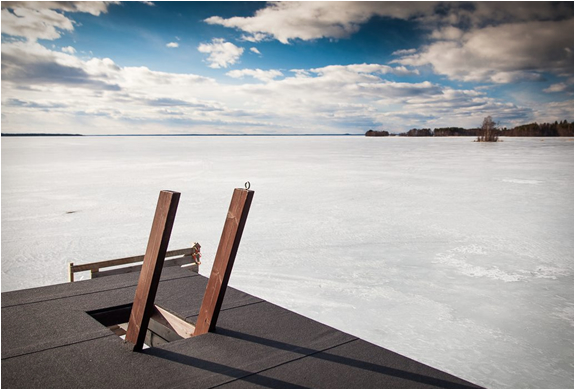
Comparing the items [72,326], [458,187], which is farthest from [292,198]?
[72,326]

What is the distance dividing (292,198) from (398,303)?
21.5ft

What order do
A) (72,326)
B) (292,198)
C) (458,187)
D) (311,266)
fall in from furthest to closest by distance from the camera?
(458,187)
(292,198)
(311,266)
(72,326)

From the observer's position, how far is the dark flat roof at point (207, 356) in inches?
85.8

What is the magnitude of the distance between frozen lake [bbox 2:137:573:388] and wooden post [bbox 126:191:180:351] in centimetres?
202

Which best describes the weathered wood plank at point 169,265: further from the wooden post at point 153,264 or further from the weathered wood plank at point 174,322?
the wooden post at point 153,264

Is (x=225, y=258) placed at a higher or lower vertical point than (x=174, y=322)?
higher

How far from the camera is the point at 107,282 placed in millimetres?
3896

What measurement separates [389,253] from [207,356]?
4206 mm

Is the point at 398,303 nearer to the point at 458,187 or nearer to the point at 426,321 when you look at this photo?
the point at 426,321

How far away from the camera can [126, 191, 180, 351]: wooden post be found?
2361 millimetres

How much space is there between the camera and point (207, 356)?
2.45 m

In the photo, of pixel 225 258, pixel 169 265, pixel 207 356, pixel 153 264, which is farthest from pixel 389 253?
pixel 153 264

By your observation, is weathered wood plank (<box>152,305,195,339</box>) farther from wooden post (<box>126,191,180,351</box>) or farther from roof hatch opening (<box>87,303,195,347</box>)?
wooden post (<box>126,191,180,351</box>)

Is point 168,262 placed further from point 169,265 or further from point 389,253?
point 389,253
